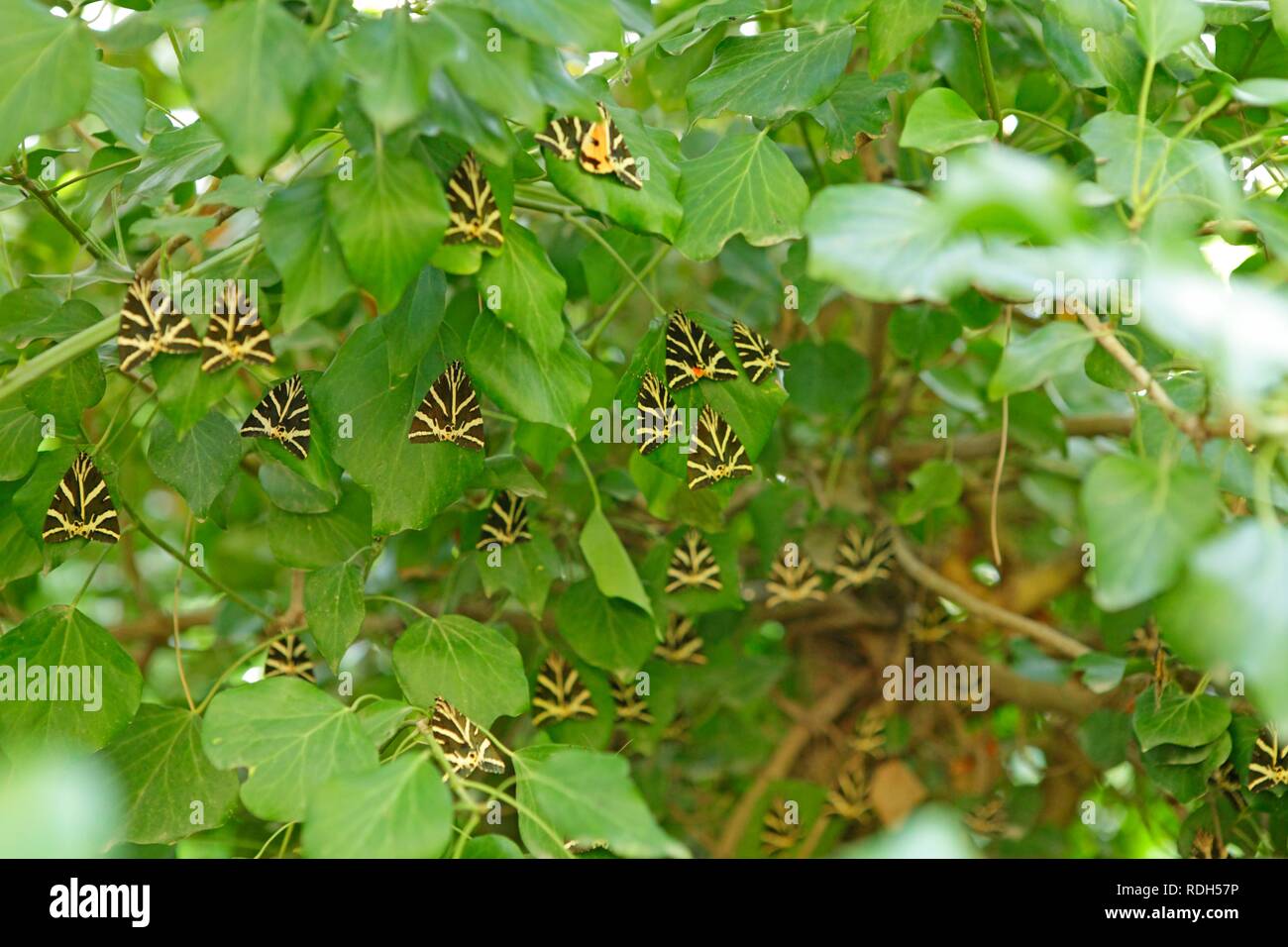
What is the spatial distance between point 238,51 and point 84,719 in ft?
A: 1.27

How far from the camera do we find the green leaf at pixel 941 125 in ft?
1.71

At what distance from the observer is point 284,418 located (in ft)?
1.93

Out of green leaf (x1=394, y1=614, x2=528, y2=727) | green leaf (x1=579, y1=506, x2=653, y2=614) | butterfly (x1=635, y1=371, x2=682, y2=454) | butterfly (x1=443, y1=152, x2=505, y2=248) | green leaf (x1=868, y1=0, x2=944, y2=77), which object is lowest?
green leaf (x1=579, y1=506, x2=653, y2=614)

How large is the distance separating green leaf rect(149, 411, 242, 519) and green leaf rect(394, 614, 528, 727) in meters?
0.14

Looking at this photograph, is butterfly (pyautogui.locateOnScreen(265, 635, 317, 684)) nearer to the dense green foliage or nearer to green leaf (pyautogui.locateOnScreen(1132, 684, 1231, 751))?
the dense green foliage

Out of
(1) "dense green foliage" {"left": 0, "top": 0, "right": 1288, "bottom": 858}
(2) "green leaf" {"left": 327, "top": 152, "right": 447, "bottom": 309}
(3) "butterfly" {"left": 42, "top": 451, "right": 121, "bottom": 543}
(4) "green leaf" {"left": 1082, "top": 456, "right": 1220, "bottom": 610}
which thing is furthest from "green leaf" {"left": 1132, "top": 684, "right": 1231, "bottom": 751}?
(3) "butterfly" {"left": 42, "top": 451, "right": 121, "bottom": 543}

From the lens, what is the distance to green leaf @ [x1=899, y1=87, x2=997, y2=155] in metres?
0.52

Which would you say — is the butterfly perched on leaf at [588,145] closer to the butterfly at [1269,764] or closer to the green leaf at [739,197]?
the green leaf at [739,197]

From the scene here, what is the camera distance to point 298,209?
1.58 ft

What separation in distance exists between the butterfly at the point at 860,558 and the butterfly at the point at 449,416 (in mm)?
523

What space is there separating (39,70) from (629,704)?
0.60 m

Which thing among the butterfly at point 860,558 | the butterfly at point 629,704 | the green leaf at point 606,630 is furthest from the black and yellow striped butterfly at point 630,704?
the butterfly at point 860,558

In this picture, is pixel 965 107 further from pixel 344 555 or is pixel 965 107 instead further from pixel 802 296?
pixel 344 555
